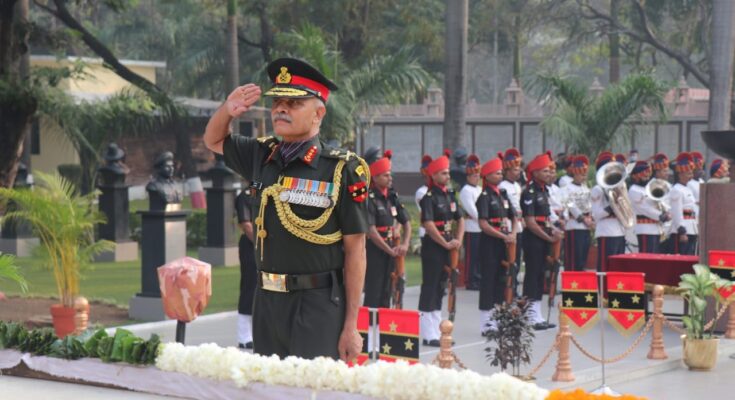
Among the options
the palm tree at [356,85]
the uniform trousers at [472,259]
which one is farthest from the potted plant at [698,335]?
the palm tree at [356,85]

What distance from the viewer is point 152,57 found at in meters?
55.9

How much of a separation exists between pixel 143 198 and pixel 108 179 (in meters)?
18.2

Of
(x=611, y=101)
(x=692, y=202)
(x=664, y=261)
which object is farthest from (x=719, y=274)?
(x=611, y=101)

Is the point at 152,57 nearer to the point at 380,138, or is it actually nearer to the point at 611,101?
the point at 380,138

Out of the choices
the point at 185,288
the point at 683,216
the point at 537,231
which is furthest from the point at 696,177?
the point at 185,288

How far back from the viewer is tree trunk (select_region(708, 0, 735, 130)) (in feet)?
78.6

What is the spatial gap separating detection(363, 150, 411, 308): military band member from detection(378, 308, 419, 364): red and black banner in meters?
3.31

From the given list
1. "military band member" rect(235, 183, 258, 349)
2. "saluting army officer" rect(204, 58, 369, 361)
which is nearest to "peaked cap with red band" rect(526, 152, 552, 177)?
"military band member" rect(235, 183, 258, 349)

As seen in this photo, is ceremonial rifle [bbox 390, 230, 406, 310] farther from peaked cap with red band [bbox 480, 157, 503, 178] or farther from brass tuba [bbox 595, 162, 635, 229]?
brass tuba [bbox 595, 162, 635, 229]

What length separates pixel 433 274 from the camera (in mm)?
13094

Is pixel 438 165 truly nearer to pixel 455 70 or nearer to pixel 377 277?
pixel 377 277

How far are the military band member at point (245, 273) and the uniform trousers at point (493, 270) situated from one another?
2.63 m

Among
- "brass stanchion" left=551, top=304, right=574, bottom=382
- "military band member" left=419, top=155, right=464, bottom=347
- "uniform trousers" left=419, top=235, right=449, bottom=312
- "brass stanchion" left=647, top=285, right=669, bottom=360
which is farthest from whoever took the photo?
"uniform trousers" left=419, top=235, right=449, bottom=312

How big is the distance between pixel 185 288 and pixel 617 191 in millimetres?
10125
